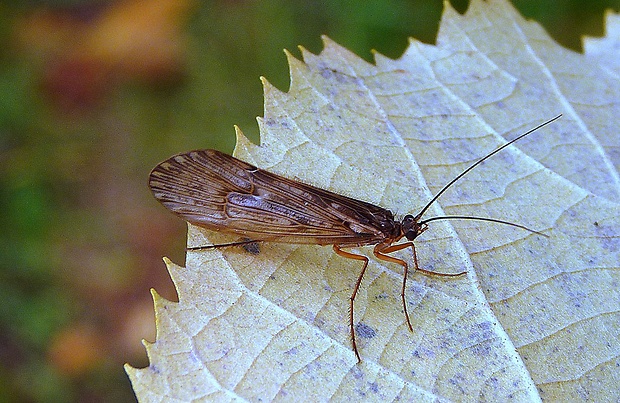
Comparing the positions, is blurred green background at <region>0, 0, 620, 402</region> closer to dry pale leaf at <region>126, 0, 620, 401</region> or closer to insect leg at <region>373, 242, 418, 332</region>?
dry pale leaf at <region>126, 0, 620, 401</region>

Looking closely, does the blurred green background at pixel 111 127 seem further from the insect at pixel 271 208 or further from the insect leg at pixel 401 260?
the insect leg at pixel 401 260

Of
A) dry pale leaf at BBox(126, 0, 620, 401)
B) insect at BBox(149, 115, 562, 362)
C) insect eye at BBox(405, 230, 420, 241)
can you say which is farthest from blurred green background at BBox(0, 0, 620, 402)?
insect eye at BBox(405, 230, 420, 241)

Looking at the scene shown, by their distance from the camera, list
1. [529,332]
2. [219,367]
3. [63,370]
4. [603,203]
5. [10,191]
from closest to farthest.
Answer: [219,367] → [529,332] → [603,203] → [63,370] → [10,191]

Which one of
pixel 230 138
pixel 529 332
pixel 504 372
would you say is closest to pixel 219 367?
pixel 504 372

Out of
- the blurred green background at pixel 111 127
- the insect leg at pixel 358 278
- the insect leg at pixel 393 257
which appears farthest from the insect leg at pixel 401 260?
the blurred green background at pixel 111 127

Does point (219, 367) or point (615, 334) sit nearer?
point (219, 367)

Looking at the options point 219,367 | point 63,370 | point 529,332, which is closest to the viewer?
point 219,367

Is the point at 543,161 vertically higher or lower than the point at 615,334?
higher

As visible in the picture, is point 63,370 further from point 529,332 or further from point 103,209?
point 529,332
